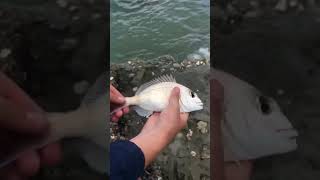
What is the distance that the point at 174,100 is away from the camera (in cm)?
155

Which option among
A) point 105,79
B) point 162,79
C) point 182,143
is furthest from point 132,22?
point 105,79

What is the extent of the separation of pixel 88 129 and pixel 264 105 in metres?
0.19

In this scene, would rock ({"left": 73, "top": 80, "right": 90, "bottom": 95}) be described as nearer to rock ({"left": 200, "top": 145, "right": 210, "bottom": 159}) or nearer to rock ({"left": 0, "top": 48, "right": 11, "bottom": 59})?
rock ({"left": 0, "top": 48, "right": 11, "bottom": 59})

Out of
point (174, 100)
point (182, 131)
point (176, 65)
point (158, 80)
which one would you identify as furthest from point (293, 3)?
point (176, 65)

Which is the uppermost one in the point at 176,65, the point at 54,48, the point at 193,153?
Answer: the point at 54,48

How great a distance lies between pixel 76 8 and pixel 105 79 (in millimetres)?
81

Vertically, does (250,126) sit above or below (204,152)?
above

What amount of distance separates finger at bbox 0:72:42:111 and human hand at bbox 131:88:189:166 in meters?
0.80

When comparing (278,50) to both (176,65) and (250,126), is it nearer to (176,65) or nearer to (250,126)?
(250,126)

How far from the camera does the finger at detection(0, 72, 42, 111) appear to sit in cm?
43

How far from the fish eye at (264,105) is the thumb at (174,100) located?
0.98 meters

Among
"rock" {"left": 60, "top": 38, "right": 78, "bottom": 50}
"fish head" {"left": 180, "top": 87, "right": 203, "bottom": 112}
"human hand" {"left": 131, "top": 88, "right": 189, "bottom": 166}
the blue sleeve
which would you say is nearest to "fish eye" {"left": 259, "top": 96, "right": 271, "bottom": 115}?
"rock" {"left": 60, "top": 38, "right": 78, "bottom": 50}

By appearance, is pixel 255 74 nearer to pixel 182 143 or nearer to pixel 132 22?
pixel 182 143

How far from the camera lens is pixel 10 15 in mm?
436
